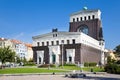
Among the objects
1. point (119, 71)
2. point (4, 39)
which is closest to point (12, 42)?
point (4, 39)

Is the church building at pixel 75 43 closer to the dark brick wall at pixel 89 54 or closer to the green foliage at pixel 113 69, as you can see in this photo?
the dark brick wall at pixel 89 54

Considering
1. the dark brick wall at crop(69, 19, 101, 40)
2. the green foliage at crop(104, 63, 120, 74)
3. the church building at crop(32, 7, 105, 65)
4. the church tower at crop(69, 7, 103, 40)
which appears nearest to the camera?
the green foliage at crop(104, 63, 120, 74)

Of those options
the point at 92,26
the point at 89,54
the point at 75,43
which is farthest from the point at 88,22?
the point at 75,43

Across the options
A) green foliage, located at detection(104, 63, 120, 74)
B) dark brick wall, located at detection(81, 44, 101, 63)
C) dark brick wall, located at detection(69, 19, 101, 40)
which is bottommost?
green foliage, located at detection(104, 63, 120, 74)

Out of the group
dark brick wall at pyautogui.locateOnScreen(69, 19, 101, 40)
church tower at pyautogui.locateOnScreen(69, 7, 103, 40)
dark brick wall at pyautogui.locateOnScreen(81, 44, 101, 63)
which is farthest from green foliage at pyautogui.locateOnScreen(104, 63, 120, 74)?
church tower at pyautogui.locateOnScreen(69, 7, 103, 40)

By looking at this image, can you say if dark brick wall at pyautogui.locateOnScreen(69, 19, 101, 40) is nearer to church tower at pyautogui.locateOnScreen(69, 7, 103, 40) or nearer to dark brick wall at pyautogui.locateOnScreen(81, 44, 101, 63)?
church tower at pyautogui.locateOnScreen(69, 7, 103, 40)

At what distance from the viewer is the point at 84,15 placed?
10444cm

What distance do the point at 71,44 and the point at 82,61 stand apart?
739cm

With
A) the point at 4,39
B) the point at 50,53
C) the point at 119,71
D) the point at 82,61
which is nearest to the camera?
the point at 119,71

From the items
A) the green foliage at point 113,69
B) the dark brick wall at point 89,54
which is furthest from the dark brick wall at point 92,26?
the green foliage at point 113,69

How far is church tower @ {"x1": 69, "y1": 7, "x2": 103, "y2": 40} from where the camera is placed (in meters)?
102

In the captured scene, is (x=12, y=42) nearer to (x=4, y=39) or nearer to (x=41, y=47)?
(x=4, y=39)

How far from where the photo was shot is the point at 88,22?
338 feet

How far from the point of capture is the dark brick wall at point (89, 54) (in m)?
90.3
